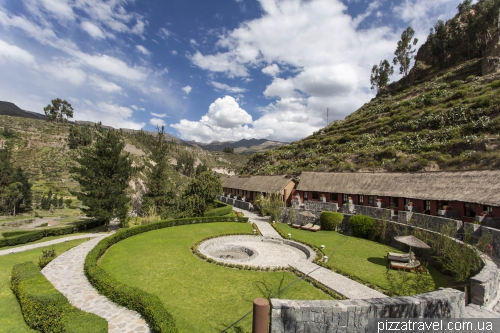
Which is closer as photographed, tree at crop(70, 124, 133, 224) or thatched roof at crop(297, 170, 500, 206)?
thatched roof at crop(297, 170, 500, 206)

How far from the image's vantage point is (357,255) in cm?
1928

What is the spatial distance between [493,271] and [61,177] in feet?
278

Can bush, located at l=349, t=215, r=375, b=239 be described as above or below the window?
below

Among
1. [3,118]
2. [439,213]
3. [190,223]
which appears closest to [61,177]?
[3,118]

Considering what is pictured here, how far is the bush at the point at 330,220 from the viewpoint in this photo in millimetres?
27230

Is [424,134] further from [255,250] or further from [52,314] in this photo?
[52,314]

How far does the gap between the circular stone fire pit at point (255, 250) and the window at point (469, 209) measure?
15596 millimetres

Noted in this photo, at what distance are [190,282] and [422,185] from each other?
26573 mm

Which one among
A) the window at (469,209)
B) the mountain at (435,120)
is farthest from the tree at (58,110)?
the window at (469,209)

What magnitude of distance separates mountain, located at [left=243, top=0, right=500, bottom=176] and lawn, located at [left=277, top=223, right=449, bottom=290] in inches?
922

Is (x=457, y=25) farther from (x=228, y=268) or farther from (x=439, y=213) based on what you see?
(x=228, y=268)

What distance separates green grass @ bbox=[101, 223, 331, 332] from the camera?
34.9ft

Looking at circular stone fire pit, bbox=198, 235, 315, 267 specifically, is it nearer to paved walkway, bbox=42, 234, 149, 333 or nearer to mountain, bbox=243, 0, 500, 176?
paved walkway, bbox=42, 234, 149, 333

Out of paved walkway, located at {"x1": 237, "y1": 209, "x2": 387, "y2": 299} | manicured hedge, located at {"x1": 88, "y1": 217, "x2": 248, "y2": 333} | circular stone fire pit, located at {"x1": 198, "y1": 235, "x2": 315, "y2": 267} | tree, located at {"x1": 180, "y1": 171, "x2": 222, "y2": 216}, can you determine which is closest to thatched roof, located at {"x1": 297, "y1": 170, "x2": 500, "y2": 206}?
tree, located at {"x1": 180, "y1": 171, "x2": 222, "y2": 216}
